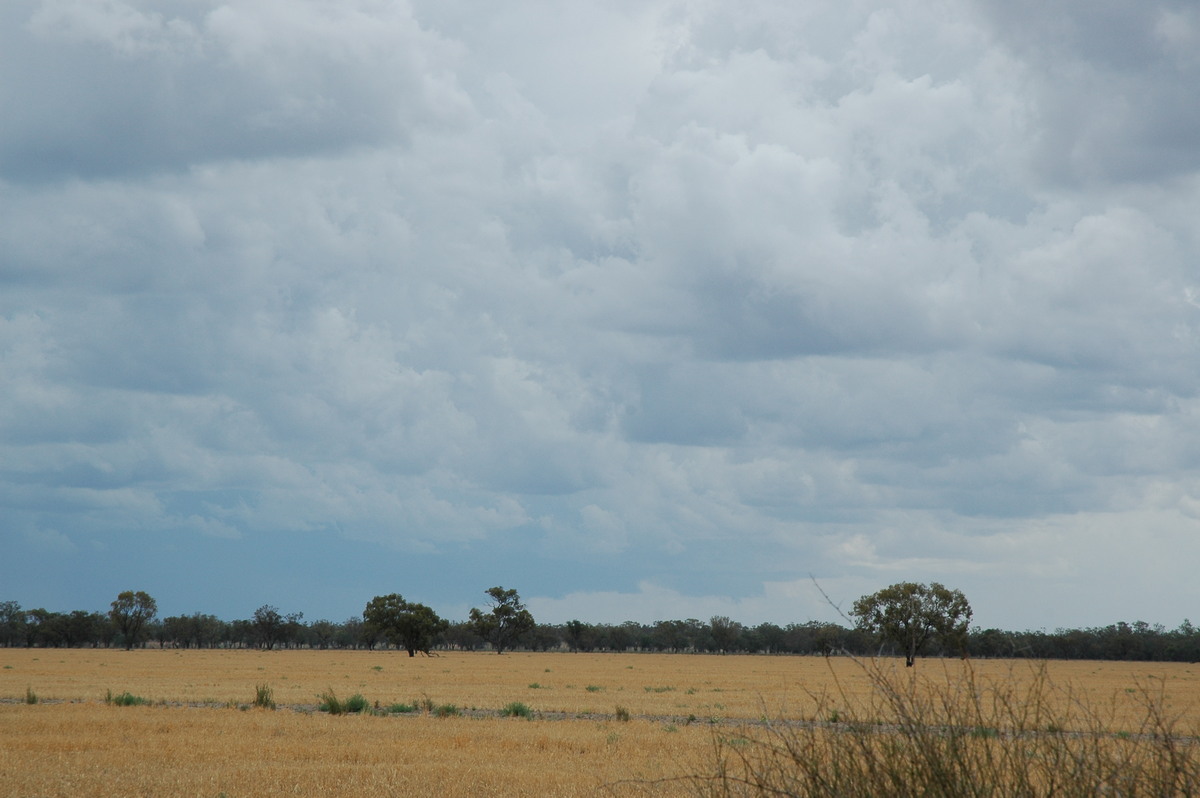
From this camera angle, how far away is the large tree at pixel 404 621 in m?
130

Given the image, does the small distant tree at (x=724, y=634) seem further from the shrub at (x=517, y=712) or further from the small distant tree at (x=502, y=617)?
the shrub at (x=517, y=712)

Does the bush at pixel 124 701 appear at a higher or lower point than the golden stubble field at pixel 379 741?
lower

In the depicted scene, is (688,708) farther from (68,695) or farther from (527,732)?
(68,695)

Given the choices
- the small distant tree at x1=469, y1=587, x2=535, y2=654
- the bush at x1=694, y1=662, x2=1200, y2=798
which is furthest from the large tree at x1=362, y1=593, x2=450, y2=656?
the bush at x1=694, y1=662, x2=1200, y2=798

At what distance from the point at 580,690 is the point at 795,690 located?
35.3 ft

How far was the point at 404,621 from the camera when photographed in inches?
5138

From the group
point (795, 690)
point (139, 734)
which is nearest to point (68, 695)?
point (139, 734)

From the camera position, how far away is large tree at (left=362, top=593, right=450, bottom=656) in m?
130

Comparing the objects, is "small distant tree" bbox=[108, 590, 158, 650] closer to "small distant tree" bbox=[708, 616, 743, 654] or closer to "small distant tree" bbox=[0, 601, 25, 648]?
"small distant tree" bbox=[0, 601, 25, 648]

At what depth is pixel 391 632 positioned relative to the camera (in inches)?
5182

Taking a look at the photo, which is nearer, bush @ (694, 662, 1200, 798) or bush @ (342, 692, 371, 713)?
bush @ (694, 662, 1200, 798)

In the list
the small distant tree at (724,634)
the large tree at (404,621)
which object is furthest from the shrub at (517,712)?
the small distant tree at (724,634)

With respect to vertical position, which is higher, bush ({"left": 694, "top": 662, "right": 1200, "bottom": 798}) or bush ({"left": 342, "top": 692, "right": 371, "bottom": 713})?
bush ({"left": 694, "top": 662, "right": 1200, "bottom": 798})

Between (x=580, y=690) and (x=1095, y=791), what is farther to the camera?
(x=580, y=690)
